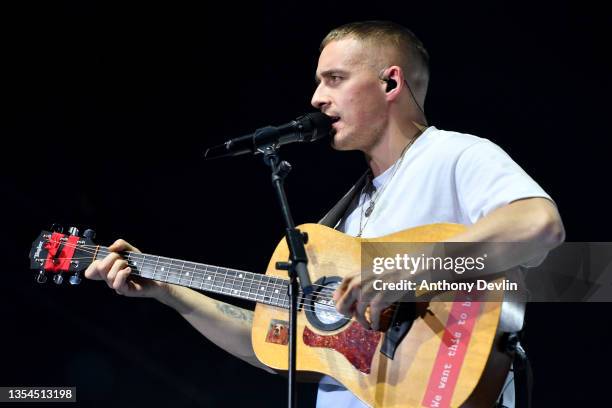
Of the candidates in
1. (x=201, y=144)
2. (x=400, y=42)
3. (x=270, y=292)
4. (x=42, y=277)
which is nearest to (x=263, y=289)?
(x=270, y=292)

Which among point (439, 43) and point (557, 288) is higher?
point (439, 43)

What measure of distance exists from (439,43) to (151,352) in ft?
7.05

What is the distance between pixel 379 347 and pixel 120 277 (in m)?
1.05

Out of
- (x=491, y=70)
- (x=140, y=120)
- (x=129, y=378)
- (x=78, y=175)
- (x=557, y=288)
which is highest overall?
(x=491, y=70)

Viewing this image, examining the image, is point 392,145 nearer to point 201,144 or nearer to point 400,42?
point 400,42

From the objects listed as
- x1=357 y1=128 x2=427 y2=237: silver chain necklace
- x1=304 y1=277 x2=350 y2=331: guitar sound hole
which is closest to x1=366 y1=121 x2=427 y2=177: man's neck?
x1=357 y1=128 x2=427 y2=237: silver chain necklace

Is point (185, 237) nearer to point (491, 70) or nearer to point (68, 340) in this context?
point (68, 340)

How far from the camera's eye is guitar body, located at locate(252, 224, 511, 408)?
1840 mm

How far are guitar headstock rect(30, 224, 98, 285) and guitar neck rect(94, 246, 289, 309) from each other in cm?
7

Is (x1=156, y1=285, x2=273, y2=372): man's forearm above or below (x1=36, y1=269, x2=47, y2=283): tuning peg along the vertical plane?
below

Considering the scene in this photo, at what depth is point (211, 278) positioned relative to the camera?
2518 mm

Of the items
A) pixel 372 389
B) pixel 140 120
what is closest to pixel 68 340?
pixel 140 120

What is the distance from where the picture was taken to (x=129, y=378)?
3.58m

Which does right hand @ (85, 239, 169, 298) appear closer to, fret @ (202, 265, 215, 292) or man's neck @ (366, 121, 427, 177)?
fret @ (202, 265, 215, 292)
